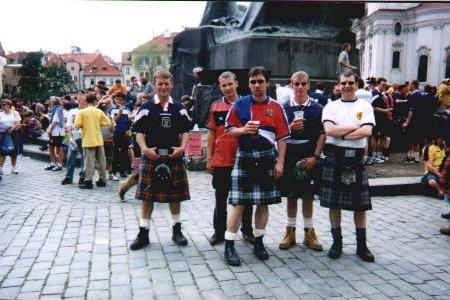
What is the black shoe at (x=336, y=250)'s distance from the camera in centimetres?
484

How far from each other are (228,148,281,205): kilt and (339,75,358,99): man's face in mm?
1016

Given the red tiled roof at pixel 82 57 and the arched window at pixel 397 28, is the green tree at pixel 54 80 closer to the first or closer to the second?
the red tiled roof at pixel 82 57

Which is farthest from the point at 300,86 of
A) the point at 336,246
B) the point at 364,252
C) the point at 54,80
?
the point at 54,80

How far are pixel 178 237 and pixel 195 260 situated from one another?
1.91 ft

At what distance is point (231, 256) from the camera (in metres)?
4.63

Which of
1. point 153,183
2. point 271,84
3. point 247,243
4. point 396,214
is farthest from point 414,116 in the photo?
point 153,183

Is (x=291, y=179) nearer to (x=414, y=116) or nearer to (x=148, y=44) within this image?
(x=414, y=116)

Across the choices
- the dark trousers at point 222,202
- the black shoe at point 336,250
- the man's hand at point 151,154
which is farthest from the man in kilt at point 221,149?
the black shoe at point 336,250

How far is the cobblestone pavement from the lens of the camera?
13.1 feet

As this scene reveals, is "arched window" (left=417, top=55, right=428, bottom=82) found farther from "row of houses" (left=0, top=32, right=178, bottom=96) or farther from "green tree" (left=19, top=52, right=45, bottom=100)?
"green tree" (left=19, top=52, right=45, bottom=100)

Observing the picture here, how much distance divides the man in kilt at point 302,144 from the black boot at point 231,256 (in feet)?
2.34


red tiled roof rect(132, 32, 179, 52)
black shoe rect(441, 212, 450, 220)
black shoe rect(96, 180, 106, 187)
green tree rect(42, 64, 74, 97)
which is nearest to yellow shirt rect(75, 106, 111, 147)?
black shoe rect(96, 180, 106, 187)

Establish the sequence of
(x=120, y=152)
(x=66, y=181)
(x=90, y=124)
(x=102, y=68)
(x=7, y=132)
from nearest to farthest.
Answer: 1. (x=90, y=124)
2. (x=66, y=181)
3. (x=120, y=152)
4. (x=7, y=132)
5. (x=102, y=68)

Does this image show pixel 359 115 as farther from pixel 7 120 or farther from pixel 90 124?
pixel 7 120
